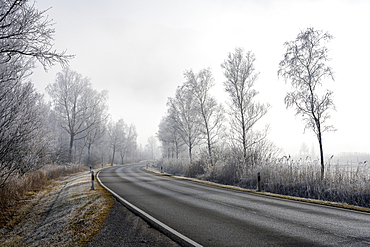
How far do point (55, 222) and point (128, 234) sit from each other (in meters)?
3.52

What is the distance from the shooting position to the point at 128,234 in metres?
5.12

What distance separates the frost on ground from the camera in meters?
5.50

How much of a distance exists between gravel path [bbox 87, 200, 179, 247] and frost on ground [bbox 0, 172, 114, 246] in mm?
301

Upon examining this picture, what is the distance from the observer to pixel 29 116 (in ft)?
36.0

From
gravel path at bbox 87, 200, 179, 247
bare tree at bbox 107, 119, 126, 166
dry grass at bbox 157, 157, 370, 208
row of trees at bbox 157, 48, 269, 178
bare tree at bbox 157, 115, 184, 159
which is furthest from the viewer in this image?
bare tree at bbox 107, 119, 126, 166

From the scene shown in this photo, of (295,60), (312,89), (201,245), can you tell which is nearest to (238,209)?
(201,245)

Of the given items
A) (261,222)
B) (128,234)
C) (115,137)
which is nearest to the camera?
(128,234)

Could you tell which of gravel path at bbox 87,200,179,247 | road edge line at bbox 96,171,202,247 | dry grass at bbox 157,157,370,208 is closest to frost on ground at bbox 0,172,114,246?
gravel path at bbox 87,200,179,247

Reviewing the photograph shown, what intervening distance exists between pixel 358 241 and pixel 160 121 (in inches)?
2058

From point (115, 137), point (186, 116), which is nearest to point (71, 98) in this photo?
point (186, 116)

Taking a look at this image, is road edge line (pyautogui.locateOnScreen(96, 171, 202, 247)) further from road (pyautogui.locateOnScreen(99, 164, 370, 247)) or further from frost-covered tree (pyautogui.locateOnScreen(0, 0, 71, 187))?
frost-covered tree (pyautogui.locateOnScreen(0, 0, 71, 187))

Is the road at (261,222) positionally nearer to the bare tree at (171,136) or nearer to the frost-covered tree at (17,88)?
the frost-covered tree at (17,88)

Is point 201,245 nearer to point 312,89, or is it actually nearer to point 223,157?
point 312,89

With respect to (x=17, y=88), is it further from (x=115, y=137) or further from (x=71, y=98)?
(x=115, y=137)
